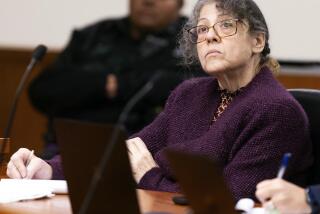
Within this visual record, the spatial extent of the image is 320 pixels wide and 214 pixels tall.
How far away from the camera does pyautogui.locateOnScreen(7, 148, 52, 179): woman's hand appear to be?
8.32ft

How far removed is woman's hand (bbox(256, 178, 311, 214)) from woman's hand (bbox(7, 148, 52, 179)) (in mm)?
898

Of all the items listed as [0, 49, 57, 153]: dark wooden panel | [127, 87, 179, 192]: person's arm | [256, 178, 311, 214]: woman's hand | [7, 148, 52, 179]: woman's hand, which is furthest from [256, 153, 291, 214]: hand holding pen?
[0, 49, 57, 153]: dark wooden panel

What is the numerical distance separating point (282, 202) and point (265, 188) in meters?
0.05

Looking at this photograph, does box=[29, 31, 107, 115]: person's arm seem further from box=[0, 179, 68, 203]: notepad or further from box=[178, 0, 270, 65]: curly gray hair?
box=[0, 179, 68, 203]: notepad

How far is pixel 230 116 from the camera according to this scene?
8.23ft

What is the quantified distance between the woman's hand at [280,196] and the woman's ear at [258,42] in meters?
0.78

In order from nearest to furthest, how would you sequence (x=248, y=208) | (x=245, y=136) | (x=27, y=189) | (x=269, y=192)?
(x=269, y=192) < (x=248, y=208) < (x=27, y=189) < (x=245, y=136)

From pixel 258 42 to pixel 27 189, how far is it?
0.88m

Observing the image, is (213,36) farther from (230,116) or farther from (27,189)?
(27,189)

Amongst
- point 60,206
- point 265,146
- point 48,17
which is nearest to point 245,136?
point 265,146

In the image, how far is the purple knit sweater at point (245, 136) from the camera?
2.36 m

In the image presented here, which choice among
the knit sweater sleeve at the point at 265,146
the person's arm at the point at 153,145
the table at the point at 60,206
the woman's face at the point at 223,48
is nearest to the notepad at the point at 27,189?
the table at the point at 60,206

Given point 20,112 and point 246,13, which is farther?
point 20,112

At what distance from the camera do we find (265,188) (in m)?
1.90
